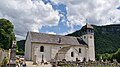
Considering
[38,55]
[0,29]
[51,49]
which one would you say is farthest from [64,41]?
[0,29]

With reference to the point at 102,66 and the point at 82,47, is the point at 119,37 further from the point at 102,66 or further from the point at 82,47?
the point at 102,66

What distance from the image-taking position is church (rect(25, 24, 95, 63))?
157ft

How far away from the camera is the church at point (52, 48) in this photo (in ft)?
157

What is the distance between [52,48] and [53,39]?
2668mm

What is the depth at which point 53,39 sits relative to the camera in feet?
169

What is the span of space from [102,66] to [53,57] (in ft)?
52.9

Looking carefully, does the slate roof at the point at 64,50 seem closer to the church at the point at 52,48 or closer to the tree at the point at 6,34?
the church at the point at 52,48

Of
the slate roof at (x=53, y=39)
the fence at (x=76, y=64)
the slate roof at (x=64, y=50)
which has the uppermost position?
the slate roof at (x=53, y=39)

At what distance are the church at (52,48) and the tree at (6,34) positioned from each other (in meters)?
4.41

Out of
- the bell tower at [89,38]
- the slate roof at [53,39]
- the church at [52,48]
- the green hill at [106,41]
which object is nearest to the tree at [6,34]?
the church at [52,48]

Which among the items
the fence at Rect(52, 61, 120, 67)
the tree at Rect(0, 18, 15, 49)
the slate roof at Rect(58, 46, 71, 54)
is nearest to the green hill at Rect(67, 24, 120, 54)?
the slate roof at Rect(58, 46, 71, 54)

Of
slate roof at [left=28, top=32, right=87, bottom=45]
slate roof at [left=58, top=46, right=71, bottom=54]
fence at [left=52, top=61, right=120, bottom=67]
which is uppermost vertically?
slate roof at [left=28, top=32, right=87, bottom=45]

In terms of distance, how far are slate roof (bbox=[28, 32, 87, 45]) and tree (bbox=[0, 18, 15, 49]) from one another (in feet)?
18.8

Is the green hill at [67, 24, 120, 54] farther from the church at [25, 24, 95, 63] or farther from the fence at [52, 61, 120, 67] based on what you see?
the fence at [52, 61, 120, 67]
